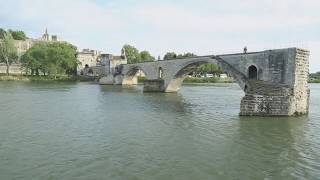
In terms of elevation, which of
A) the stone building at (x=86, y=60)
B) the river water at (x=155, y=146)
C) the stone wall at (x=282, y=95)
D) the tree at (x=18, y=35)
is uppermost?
the tree at (x=18, y=35)

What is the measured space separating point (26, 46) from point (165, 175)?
477 ft

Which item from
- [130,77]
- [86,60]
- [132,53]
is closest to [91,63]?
[86,60]

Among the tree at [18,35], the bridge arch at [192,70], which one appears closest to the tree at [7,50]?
the tree at [18,35]

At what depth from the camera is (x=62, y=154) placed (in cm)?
1553

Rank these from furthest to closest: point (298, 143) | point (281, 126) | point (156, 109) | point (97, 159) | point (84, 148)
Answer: point (156, 109) < point (281, 126) < point (298, 143) < point (84, 148) < point (97, 159)

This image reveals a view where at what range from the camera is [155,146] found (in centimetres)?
1755

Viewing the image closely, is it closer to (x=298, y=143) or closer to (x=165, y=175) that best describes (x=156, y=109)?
(x=298, y=143)

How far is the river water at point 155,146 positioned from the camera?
44.2 ft

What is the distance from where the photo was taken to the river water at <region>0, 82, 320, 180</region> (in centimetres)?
1346

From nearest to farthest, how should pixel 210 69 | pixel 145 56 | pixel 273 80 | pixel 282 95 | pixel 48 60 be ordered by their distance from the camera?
pixel 282 95 → pixel 273 80 → pixel 48 60 → pixel 210 69 → pixel 145 56

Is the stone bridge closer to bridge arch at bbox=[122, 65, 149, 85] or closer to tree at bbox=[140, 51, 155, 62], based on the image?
bridge arch at bbox=[122, 65, 149, 85]

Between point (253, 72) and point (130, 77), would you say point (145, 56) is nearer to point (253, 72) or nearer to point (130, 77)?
point (130, 77)

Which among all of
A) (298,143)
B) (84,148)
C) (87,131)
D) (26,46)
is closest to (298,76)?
(298,143)

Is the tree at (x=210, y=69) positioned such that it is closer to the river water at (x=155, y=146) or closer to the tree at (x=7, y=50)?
the tree at (x=7, y=50)
